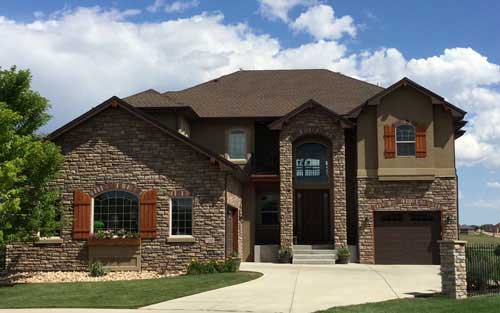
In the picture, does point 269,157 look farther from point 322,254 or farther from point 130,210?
point 130,210

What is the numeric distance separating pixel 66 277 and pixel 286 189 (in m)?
10.2

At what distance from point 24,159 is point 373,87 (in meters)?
18.5

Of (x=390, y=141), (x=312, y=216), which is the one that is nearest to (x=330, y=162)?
(x=390, y=141)

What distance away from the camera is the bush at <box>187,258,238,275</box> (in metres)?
21.1

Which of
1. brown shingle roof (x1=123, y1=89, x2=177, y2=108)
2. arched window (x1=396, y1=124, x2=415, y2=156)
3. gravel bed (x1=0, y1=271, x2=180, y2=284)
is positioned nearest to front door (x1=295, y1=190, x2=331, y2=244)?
arched window (x1=396, y1=124, x2=415, y2=156)

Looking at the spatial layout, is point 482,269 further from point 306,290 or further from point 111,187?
point 111,187

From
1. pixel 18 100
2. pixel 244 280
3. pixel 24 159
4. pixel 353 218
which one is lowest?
pixel 244 280

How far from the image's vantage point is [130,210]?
74.3 ft

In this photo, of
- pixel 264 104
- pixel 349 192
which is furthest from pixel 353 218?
pixel 264 104

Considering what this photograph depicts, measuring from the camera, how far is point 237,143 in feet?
94.7

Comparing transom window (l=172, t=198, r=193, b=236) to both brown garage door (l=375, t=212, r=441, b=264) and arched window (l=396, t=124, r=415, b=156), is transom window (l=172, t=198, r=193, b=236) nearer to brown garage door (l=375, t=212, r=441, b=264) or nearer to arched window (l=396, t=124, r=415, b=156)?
brown garage door (l=375, t=212, r=441, b=264)

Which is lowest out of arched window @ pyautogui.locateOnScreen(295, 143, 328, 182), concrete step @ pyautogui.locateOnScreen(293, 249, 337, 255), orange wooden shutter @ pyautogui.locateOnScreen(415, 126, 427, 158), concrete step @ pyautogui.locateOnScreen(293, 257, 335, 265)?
concrete step @ pyautogui.locateOnScreen(293, 257, 335, 265)

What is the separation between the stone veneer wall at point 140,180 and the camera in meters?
22.2

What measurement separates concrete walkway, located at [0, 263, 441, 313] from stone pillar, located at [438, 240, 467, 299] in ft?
3.47
